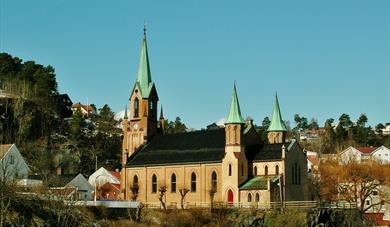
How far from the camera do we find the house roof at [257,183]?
239ft

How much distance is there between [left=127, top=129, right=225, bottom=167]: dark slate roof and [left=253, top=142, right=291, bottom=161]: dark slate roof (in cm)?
455

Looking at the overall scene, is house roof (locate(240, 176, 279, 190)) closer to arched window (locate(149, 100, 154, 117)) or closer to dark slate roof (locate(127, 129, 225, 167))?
dark slate roof (locate(127, 129, 225, 167))

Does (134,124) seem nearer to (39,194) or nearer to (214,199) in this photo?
(214,199)

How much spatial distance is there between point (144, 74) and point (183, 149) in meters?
15.5

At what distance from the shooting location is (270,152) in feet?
251

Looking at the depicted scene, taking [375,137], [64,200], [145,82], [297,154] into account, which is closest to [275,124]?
[297,154]

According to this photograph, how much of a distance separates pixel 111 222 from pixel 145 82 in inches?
1346

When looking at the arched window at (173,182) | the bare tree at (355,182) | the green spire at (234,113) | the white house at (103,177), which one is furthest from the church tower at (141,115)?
the bare tree at (355,182)

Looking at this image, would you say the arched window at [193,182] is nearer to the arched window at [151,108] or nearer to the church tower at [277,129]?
the church tower at [277,129]

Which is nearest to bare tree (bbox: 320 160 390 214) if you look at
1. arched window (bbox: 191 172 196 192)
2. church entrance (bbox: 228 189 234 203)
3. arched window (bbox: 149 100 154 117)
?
church entrance (bbox: 228 189 234 203)

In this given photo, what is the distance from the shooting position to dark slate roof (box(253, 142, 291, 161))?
75.4 metres

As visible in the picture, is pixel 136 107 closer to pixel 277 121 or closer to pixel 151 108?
pixel 151 108

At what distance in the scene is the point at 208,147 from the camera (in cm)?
8044

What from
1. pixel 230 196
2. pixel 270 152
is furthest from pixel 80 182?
pixel 270 152
